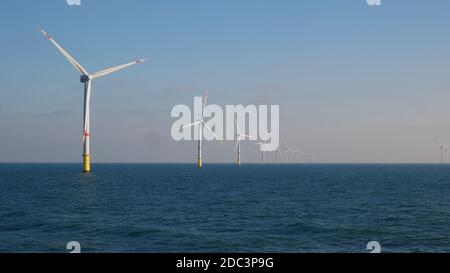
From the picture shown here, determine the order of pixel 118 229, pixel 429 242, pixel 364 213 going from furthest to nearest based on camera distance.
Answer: pixel 364 213, pixel 118 229, pixel 429 242

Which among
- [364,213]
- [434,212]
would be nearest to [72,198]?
[364,213]
